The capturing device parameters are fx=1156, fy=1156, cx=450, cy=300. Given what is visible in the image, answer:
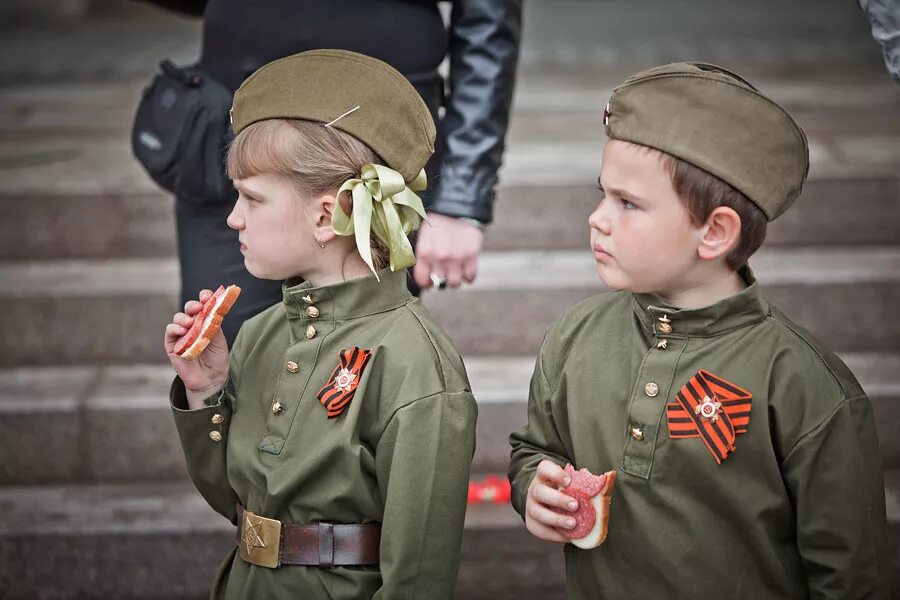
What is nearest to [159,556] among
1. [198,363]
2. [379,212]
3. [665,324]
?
[198,363]

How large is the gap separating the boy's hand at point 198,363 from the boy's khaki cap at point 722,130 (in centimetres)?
84

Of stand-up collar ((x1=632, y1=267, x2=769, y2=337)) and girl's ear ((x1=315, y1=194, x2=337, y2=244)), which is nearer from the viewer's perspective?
stand-up collar ((x1=632, y1=267, x2=769, y2=337))

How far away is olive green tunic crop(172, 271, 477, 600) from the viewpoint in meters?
2.01

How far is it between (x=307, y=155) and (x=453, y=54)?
0.67 m

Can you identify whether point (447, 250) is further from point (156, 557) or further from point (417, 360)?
point (156, 557)

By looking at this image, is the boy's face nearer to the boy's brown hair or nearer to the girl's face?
the boy's brown hair

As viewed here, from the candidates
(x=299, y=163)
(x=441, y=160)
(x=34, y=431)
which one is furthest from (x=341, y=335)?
(x=34, y=431)

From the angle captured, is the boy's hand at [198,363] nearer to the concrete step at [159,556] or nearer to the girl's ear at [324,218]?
the girl's ear at [324,218]

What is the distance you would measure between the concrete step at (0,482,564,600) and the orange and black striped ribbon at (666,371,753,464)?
1637mm

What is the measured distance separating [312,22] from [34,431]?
2.01 meters

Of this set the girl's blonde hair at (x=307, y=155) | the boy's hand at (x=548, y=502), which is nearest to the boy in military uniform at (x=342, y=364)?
the girl's blonde hair at (x=307, y=155)

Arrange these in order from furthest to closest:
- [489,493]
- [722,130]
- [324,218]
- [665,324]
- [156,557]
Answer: [489,493]
[156,557]
[324,218]
[665,324]
[722,130]

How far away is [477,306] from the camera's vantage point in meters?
4.10

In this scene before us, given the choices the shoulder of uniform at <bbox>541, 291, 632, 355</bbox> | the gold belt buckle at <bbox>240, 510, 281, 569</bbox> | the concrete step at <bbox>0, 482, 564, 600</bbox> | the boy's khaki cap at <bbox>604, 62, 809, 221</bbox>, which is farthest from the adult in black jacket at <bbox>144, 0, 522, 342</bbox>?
the concrete step at <bbox>0, 482, 564, 600</bbox>
